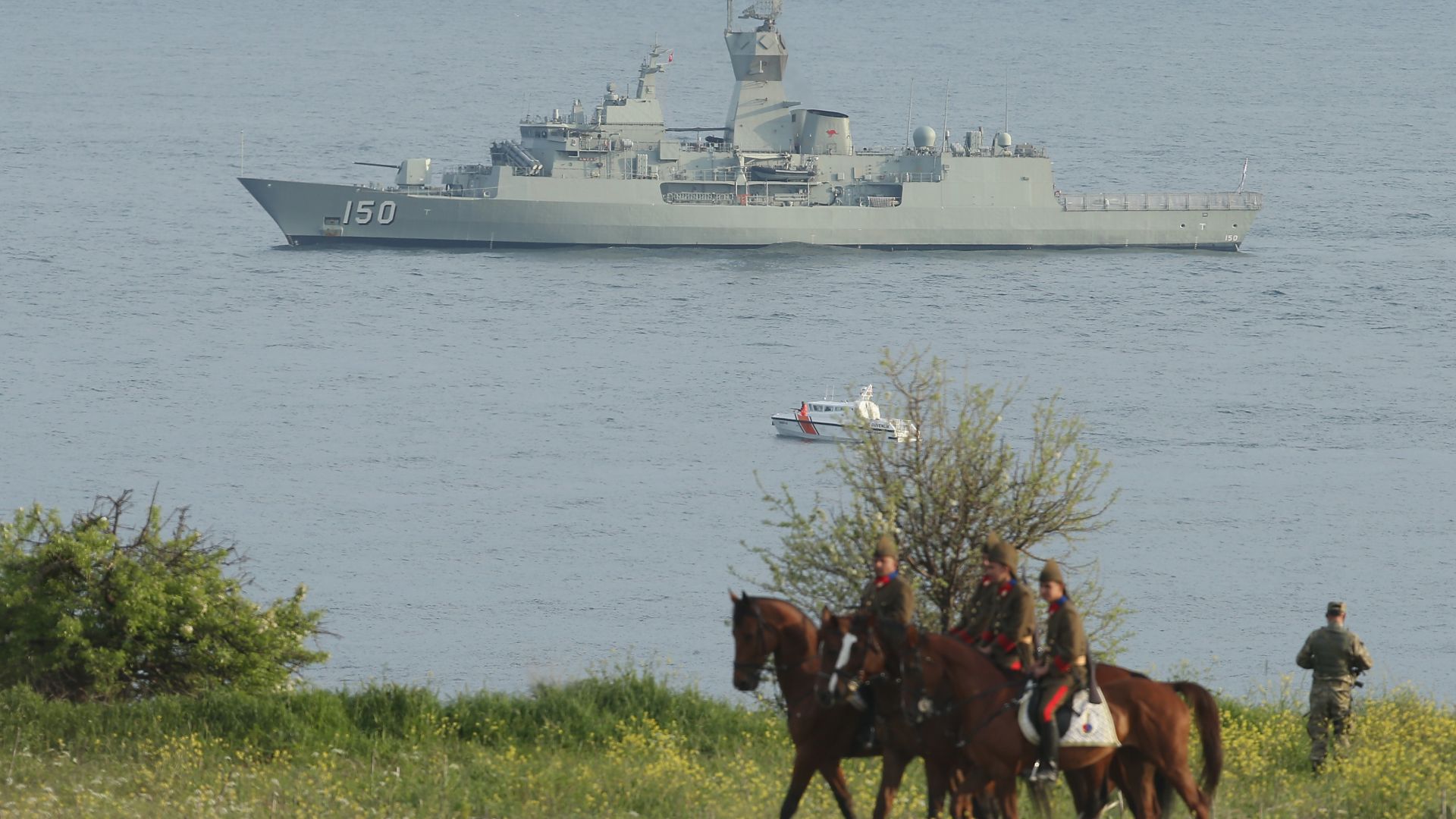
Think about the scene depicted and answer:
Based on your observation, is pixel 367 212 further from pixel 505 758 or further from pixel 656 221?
pixel 505 758

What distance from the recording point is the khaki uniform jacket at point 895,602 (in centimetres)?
1325

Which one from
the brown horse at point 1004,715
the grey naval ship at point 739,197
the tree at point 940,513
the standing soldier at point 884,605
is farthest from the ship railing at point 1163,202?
the standing soldier at point 884,605

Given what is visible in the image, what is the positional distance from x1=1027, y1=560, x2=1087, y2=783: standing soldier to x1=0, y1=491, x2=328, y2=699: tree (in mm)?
9394

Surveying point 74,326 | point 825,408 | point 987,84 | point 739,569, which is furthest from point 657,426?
point 987,84

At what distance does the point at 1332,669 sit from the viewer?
16.6 meters

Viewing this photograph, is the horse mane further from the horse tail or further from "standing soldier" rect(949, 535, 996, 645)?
the horse tail

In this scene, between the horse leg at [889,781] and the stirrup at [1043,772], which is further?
the horse leg at [889,781]

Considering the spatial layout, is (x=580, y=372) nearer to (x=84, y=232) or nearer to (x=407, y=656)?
(x=407, y=656)

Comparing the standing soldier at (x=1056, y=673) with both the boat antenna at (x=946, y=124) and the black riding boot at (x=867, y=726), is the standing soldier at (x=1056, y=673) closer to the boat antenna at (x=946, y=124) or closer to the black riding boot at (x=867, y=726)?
→ the black riding boot at (x=867, y=726)

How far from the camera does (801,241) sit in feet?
289

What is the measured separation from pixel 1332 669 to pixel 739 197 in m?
72.4

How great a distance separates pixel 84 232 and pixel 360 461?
44.9m

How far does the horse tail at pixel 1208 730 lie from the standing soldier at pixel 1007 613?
129 cm

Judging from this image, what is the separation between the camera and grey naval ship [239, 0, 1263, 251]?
84.7 meters
